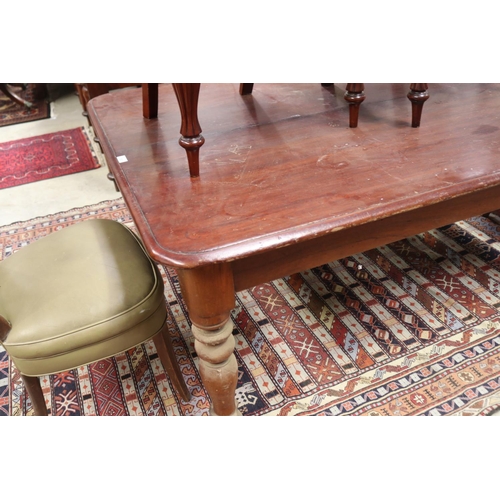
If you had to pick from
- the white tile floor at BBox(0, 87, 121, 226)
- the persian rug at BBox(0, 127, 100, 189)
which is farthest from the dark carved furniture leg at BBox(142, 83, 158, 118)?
the persian rug at BBox(0, 127, 100, 189)

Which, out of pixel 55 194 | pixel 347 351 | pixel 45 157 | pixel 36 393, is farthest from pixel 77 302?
pixel 45 157

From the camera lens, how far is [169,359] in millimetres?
1419

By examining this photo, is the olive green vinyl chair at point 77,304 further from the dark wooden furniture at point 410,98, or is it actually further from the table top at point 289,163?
the dark wooden furniture at point 410,98

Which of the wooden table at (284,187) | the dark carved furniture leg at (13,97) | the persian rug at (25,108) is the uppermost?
the wooden table at (284,187)

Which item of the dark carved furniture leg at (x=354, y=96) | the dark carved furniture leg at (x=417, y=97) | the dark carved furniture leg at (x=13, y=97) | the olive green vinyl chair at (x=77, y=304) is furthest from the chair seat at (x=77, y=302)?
the dark carved furniture leg at (x=13, y=97)

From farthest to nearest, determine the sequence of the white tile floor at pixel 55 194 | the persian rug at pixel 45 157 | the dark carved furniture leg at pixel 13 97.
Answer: the dark carved furniture leg at pixel 13 97 → the persian rug at pixel 45 157 → the white tile floor at pixel 55 194

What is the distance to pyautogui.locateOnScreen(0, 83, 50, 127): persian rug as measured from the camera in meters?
3.91

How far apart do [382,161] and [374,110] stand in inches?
14.7

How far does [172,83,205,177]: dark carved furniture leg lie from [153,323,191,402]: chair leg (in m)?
0.53

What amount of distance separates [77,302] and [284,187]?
608mm

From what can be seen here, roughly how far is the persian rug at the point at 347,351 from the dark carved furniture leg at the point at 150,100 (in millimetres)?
727

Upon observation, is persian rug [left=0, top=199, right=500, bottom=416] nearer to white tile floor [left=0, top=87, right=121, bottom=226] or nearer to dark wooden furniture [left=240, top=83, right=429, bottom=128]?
dark wooden furniture [left=240, top=83, right=429, bottom=128]

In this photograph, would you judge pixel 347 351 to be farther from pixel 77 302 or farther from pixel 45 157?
pixel 45 157

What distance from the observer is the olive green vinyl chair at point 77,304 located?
1.18m
